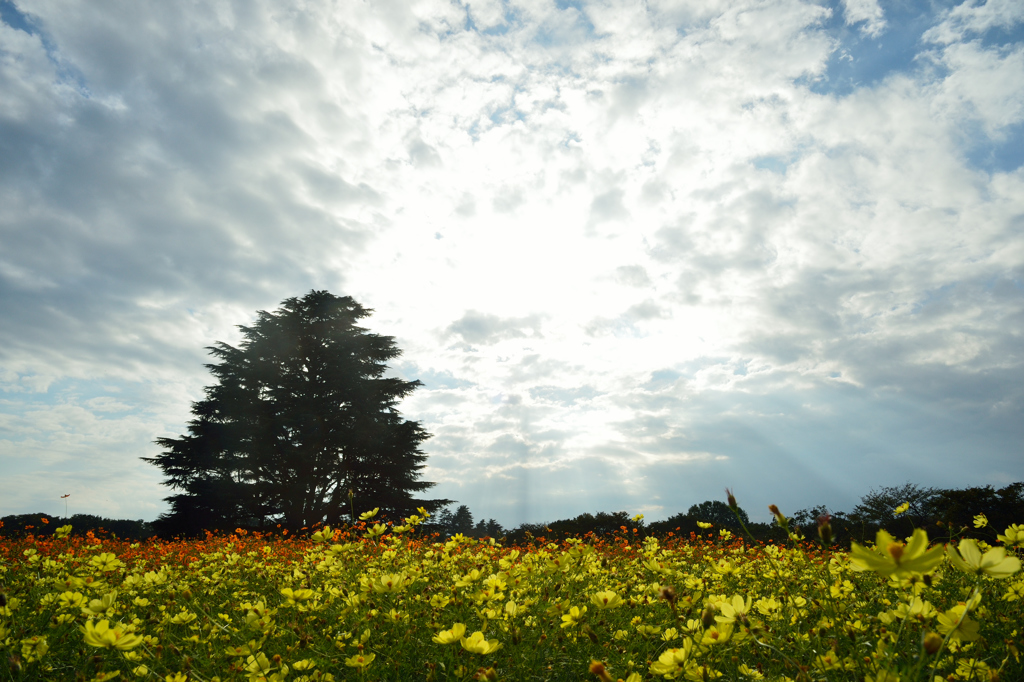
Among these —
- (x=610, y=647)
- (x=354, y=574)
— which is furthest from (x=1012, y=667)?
(x=354, y=574)

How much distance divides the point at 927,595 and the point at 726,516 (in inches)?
398

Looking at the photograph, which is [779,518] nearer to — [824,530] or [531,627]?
[824,530]

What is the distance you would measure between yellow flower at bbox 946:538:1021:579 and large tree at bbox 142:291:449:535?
50.2ft

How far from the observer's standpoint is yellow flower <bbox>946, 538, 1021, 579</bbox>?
100cm

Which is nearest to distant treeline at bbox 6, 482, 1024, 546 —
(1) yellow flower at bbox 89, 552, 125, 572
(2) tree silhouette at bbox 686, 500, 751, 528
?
(2) tree silhouette at bbox 686, 500, 751, 528

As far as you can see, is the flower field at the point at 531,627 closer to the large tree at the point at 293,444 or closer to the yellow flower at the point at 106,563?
the yellow flower at the point at 106,563

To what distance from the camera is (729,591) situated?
3.62 metres

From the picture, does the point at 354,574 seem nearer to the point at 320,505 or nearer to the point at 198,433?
the point at 320,505

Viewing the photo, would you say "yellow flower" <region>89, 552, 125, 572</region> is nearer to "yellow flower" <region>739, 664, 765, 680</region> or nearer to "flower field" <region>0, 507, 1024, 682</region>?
"flower field" <region>0, 507, 1024, 682</region>

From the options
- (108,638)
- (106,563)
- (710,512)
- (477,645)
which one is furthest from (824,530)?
(710,512)

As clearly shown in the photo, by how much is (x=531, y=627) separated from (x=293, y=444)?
1485 cm

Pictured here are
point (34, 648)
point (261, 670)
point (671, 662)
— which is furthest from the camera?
point (34, 648)

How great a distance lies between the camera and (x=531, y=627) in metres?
2.65

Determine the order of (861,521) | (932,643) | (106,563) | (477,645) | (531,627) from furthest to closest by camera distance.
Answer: (861,521)
(106,563)
(531,627)
(477,645)
(932,643)
